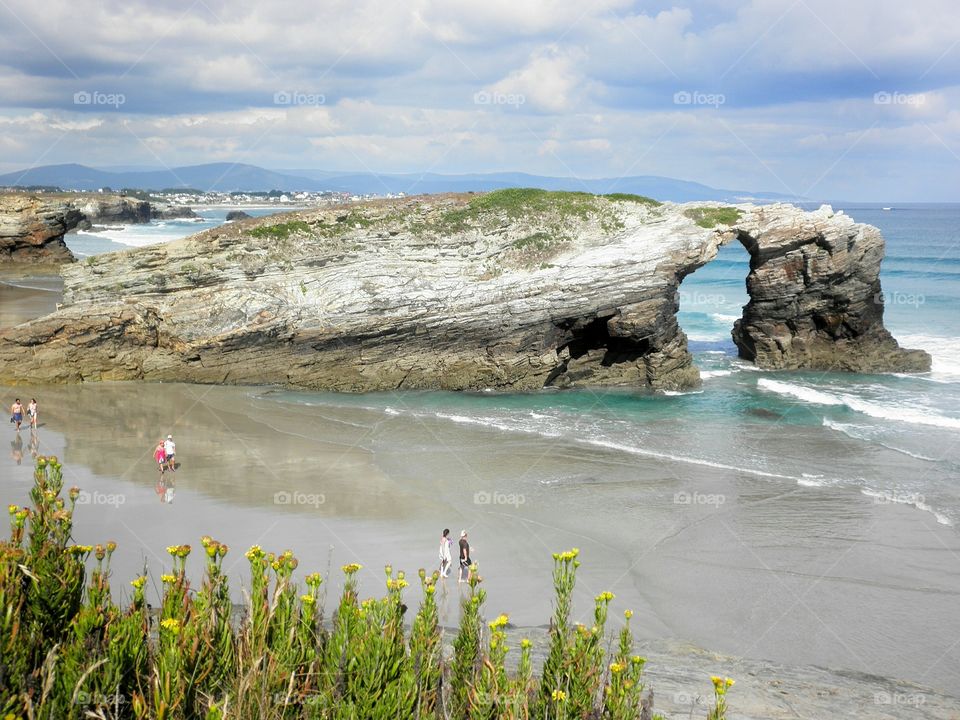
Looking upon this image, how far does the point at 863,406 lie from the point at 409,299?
56.5 ft

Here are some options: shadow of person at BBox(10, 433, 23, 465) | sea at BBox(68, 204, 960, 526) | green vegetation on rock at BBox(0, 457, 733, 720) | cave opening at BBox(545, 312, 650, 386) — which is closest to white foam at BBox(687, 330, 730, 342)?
sea at BBox(68, 204, 960, 526)

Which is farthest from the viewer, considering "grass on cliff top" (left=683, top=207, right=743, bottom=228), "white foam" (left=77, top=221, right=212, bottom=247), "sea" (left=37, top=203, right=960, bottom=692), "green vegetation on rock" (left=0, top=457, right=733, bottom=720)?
"white foam" (left=77, top=221, right=212, bottom=247)

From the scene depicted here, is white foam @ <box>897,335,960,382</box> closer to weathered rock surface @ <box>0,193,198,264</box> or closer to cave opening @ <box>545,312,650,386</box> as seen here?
cave opening @ <box>545,312,650,386</box>

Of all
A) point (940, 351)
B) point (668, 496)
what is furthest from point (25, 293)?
point (940, 351)

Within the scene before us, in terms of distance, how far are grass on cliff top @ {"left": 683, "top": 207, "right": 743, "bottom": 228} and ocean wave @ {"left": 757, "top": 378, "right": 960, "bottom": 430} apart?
6.85 metres

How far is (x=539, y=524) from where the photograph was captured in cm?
1798

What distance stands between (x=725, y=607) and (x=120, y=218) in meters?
124

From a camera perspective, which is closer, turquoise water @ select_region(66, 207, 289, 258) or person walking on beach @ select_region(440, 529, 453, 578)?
person walking on beach @ select_region(440, 529, 453, 578)

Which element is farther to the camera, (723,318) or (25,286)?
(723,318)

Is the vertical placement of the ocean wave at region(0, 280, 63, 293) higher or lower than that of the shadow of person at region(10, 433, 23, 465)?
higher

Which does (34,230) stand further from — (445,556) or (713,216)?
(445,556)

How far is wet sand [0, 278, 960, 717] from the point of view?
13.9 meters

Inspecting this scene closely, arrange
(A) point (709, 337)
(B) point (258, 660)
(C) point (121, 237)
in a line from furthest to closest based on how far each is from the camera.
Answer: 1. (C) point (121, 237)
2. (A) point (709, 337)
3. (B) point (258, 660)

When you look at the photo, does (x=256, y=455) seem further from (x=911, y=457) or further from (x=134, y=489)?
(x=911, y=457)
